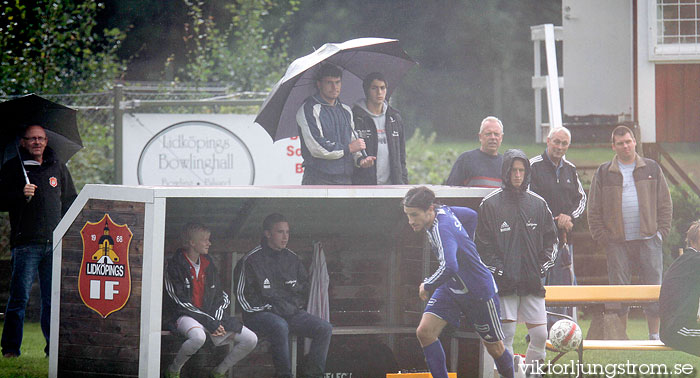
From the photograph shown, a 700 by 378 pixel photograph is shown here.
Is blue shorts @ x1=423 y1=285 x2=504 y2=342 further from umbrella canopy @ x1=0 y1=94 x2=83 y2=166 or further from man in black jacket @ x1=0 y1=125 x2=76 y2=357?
umbrella canopy @ x1=0 y1=94 x2=83 y2=166

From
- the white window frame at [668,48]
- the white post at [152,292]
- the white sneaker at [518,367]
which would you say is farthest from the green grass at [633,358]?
the white window frame at [668,48]

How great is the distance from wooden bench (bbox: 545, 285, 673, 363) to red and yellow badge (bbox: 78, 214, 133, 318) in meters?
3.29

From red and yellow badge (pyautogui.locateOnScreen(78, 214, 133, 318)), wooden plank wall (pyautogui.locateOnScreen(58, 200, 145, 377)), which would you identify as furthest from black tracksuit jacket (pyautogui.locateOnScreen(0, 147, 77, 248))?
red and yellow badge (pyautogui.locateOnScreen(78, 214, 133, 318))

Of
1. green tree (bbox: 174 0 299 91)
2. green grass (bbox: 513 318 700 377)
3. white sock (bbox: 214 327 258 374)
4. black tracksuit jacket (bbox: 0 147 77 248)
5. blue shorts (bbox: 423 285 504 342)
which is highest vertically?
green tree (bbox: 174 0 299 91)

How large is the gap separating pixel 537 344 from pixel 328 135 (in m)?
2.49

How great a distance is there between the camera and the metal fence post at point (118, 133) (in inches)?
465

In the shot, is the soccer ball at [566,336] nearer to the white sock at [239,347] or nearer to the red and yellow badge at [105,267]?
the white sock at [239,347]

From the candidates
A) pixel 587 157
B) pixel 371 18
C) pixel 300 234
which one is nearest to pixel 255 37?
pixel 300 234

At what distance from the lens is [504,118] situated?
110 ft

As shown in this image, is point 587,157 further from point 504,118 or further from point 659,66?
point 659,66

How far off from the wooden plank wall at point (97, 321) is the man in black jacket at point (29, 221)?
129 centimetres

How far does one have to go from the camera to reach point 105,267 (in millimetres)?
7723

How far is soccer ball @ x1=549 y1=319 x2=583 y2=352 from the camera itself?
7750 millimetres

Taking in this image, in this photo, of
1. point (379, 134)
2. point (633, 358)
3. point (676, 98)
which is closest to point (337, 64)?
point (379, 134)
